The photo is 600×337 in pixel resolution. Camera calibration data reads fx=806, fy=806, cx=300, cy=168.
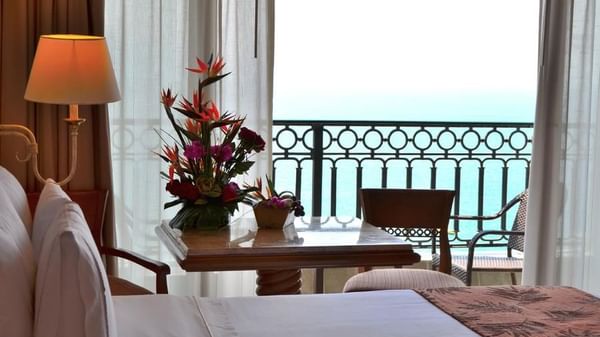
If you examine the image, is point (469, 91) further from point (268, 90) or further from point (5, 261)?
point (5, 261)

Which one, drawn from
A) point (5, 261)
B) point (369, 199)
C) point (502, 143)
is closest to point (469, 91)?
point (502, 143)

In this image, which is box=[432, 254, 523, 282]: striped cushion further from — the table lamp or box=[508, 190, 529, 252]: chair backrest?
the table lamp

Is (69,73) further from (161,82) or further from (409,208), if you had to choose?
(409,208)

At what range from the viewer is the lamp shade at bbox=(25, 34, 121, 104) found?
3080 millimetres

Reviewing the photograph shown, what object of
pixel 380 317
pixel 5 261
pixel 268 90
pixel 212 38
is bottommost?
pixel 380 317

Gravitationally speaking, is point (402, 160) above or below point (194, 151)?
below

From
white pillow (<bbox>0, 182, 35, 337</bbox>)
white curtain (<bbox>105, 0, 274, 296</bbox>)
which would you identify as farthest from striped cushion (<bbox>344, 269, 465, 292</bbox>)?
white pillow (<bbox>0, 182, 35, 337</bbox>)

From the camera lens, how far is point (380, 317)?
2.32 m

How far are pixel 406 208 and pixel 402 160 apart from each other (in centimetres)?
161

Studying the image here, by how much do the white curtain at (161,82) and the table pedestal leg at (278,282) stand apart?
827 millimetres

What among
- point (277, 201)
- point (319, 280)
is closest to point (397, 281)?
point (319, 280)

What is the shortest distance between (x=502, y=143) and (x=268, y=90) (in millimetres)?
2162

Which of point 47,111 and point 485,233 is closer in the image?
point 47,111

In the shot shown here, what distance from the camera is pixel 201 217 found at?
10.6 feet
